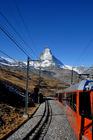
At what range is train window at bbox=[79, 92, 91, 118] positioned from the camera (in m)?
6.98

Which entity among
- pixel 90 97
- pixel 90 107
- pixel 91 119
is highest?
pixel 90 97

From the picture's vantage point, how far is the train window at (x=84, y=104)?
6981mm

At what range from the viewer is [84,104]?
24.5 feet

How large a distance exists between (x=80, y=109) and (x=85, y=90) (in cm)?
107

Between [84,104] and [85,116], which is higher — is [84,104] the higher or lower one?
the higher one

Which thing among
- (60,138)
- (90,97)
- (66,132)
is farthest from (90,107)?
(66,132)

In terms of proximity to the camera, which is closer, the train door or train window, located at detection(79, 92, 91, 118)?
the train door

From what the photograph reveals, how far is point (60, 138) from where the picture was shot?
8.79m

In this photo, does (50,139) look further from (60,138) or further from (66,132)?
(66,132)

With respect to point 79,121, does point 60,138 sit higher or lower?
lower

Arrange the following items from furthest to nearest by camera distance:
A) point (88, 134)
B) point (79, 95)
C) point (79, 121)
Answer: point (79, 95)
point (79, 121)
point (88, 134)

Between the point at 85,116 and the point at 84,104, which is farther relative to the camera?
the point at 84,104

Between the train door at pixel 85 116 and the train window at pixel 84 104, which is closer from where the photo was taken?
the train door at pixel 85 116

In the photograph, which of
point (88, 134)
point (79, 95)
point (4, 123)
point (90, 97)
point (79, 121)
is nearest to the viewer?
point (88, 134)
